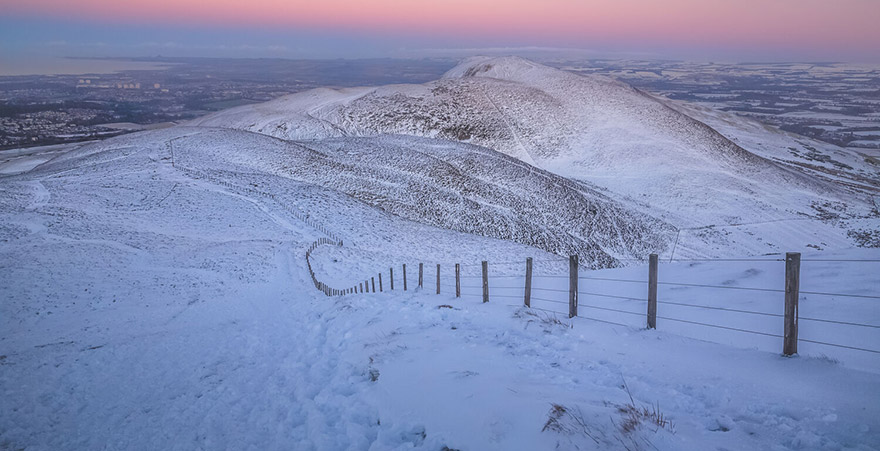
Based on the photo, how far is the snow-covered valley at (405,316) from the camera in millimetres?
5234

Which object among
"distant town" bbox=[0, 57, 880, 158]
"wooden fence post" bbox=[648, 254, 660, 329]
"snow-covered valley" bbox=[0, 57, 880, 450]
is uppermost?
"distant town" bbox=[0, 57, 880, 158]

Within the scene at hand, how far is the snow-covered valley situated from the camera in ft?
17.2

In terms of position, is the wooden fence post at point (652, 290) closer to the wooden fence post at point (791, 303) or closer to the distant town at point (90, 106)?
the wooden fence post at point (791, 303)

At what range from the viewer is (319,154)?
1806 inches

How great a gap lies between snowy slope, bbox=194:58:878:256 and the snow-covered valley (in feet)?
2.54

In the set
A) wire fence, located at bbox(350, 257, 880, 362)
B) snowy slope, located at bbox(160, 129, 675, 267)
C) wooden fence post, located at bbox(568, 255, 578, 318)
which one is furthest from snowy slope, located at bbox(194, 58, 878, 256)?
wooden fence post, located at bbox(568, 255, 578, 318)

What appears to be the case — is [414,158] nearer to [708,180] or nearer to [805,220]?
[708,180]

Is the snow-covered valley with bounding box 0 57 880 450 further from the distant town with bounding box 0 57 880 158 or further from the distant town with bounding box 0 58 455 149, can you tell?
the distant town with bounding box 0 57 880 158

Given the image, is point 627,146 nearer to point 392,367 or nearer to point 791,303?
point 791,303

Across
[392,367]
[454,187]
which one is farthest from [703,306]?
[454,187]

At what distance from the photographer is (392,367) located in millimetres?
7562

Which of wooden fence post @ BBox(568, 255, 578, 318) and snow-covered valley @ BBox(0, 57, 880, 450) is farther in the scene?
wooden fence post @ BBox(568, 255, 578, 318)

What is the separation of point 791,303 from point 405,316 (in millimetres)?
8080

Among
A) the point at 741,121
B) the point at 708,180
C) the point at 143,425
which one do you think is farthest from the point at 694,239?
the point at 741,121
